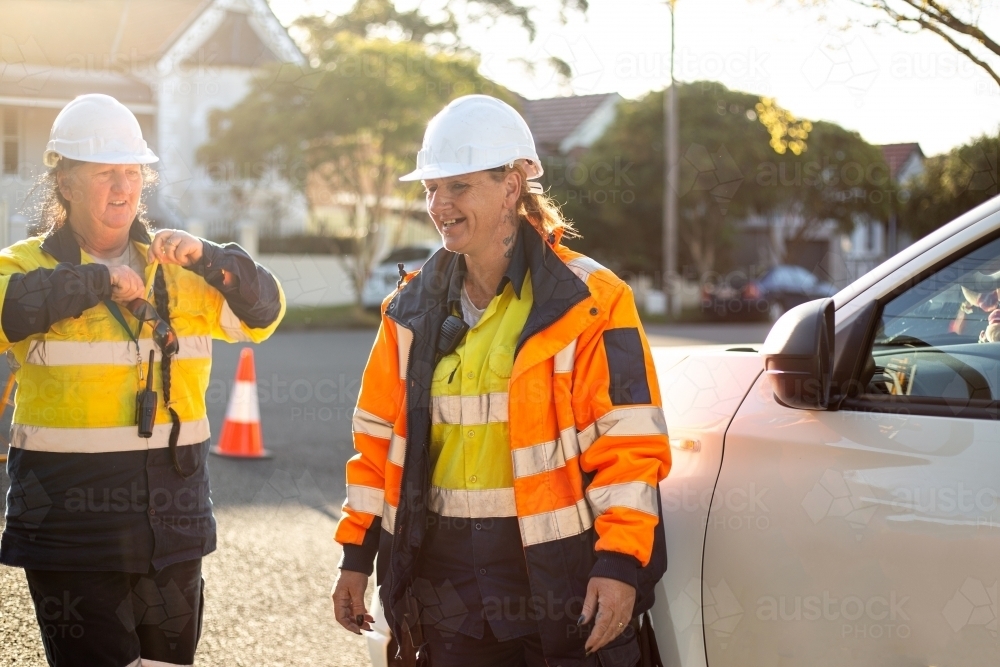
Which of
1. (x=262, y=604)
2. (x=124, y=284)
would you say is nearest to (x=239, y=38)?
(x=262, y=604)

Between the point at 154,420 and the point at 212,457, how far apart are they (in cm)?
552

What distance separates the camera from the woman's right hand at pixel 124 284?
283 centimetres

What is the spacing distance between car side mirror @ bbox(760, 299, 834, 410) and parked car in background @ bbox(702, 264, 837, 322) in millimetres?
27132

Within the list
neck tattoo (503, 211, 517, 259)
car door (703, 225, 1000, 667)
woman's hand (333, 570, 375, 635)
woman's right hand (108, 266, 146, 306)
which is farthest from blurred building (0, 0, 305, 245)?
car door (703, 225, 1000, 667)

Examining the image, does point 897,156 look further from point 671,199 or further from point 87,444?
point 87,444

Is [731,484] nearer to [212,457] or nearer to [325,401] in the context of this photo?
[212,457]

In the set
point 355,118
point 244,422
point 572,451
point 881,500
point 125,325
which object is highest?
point 355,118

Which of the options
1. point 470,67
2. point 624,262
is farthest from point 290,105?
point 624,262

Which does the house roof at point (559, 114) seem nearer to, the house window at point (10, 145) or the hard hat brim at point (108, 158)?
the house window at point (10, 145)

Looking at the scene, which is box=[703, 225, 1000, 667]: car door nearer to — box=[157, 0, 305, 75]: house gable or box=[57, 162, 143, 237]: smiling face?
box=[57, 162, 143, 237]: smiling face

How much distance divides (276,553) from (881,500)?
3956mm

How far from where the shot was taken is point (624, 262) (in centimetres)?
3278

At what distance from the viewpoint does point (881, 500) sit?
250 centimetres

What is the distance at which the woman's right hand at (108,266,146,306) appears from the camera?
2830 millimetres
